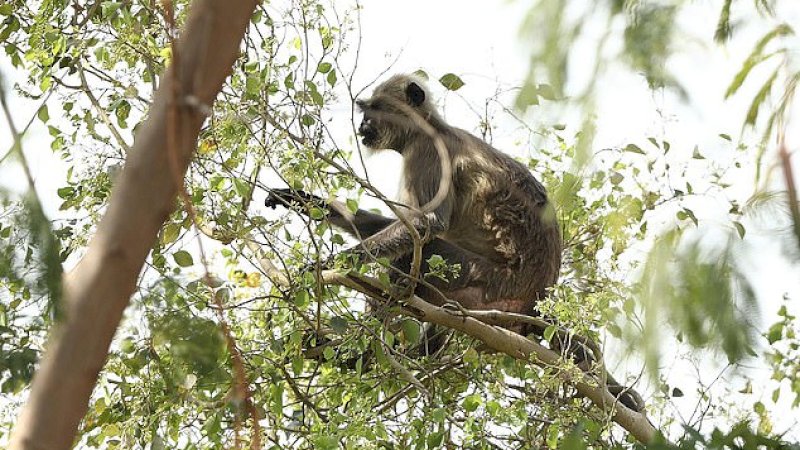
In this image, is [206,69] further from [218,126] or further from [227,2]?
[218,126]

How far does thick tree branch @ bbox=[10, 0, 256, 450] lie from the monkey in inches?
221

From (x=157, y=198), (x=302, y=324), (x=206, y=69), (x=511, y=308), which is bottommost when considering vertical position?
(x=157, y=198)

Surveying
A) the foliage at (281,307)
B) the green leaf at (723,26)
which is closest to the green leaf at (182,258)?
the foliage at (281,307)

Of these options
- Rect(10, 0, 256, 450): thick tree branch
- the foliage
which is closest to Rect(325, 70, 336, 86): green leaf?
the foliage

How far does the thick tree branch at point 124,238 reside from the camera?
192cm

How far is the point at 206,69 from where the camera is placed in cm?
209

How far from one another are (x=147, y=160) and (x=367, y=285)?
4.66m

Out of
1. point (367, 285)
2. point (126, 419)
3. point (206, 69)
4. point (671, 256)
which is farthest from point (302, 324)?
point (206, 69)

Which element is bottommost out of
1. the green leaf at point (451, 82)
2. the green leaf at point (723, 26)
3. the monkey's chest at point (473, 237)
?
the green leaf at point (723, 26)

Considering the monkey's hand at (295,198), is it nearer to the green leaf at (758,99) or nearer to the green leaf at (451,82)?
the green leaf at (451,82)

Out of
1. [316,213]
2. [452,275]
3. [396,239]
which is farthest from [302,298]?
[452,275]

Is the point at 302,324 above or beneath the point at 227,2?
above

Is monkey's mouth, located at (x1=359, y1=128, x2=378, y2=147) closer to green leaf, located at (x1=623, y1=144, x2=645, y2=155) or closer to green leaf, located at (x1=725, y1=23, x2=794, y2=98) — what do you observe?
green leaf, located at (x1=623, y1=144, x2=645, y2=155)

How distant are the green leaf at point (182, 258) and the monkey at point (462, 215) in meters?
1.66
